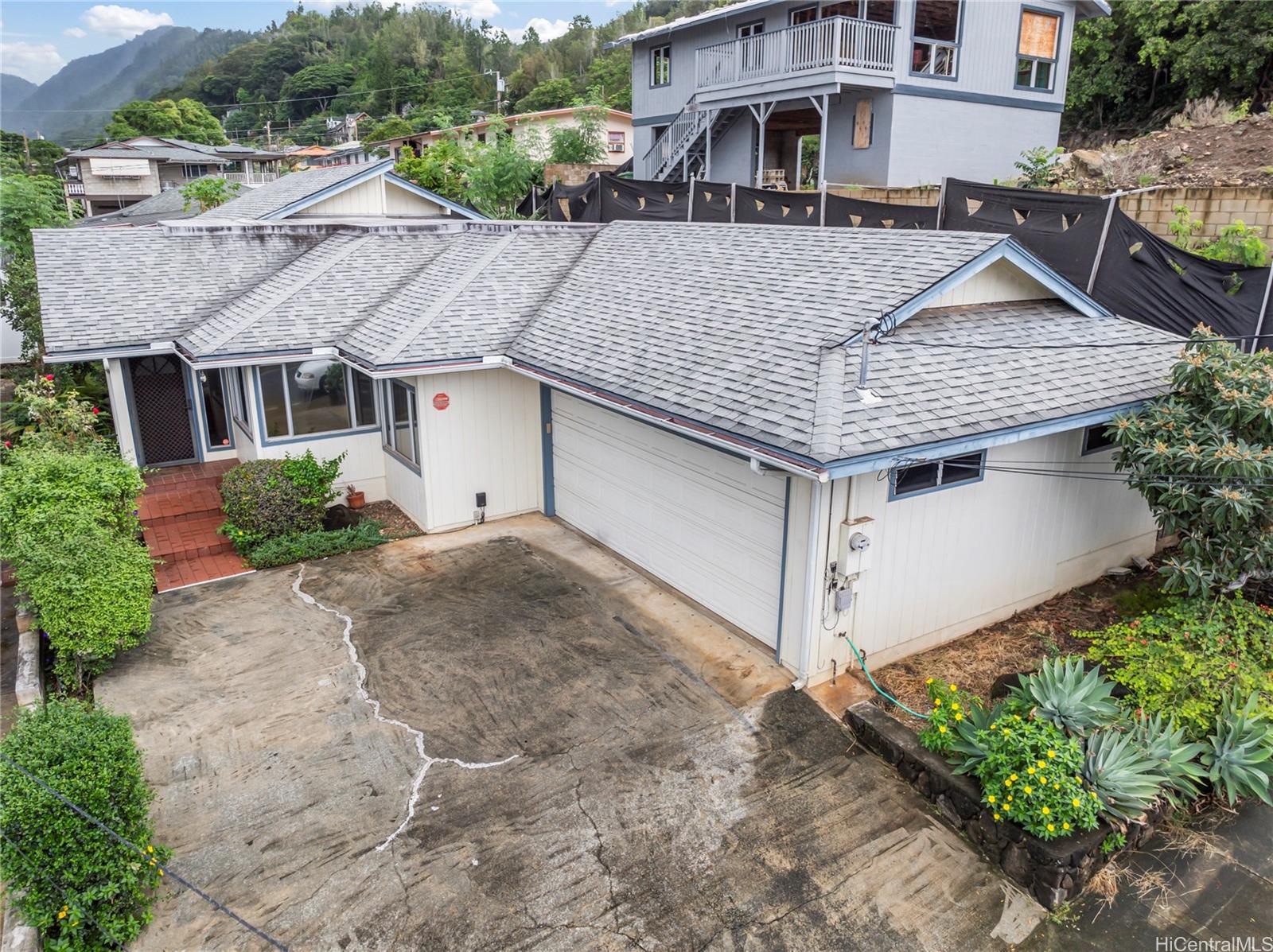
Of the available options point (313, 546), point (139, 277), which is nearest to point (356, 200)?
point (139, 277)

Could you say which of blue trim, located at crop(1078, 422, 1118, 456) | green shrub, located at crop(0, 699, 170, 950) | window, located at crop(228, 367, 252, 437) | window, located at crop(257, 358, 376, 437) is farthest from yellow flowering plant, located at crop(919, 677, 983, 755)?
window, located at crop(228, 367, 252, 437)

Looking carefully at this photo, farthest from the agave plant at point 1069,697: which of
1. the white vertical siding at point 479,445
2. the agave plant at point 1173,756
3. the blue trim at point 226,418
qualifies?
the blue trim at point 226,418

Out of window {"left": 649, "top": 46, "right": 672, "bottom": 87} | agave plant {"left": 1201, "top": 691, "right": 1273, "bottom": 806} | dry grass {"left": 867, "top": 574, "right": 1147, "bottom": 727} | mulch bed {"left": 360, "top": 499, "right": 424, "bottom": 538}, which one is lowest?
mulch bed {"left": 360, "top": 499, "right": 424, "bottom": 538}

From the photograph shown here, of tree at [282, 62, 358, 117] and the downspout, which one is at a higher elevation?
tree at [282, 62, 358, 117]

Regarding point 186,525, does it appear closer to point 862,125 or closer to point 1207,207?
point 1207,207

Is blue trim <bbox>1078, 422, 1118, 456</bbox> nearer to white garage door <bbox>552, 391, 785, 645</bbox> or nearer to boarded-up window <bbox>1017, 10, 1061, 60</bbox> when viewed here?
white garage door <bbox>552, 391, 785, 645</bbox>
